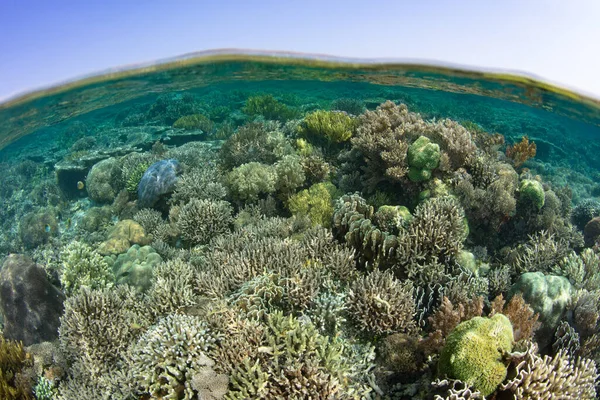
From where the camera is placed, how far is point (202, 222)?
7.86m

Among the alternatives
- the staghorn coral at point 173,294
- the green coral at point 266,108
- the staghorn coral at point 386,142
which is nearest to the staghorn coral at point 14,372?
the staghorn coral at point 173,294

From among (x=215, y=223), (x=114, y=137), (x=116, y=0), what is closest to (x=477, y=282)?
(x=215, y=223)

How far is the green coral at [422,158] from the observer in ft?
22.7

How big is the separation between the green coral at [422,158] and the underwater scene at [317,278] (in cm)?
3

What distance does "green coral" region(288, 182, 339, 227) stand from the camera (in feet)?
24.4

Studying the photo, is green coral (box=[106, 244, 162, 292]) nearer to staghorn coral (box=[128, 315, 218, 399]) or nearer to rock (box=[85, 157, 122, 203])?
staghorn coral (box=[128, 315, 218, 399])

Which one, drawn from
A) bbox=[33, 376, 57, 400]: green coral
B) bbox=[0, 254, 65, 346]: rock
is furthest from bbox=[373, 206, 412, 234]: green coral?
bbox=[0, 254, 65, 346]: rock

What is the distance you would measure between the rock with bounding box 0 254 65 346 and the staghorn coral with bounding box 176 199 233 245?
2.91 meters

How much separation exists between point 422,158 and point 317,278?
12.3 feet

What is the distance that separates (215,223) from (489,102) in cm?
2305

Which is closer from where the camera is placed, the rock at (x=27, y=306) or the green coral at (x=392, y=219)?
the green coral at (x=392, y=219)

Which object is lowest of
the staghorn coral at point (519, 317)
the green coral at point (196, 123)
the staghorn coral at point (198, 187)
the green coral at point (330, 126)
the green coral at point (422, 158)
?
the staghorn coral at point (519, 317)

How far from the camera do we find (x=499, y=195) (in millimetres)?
7137

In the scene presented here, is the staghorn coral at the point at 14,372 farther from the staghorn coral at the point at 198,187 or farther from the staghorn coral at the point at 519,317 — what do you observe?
the staghorn coral at the point at 519,317
